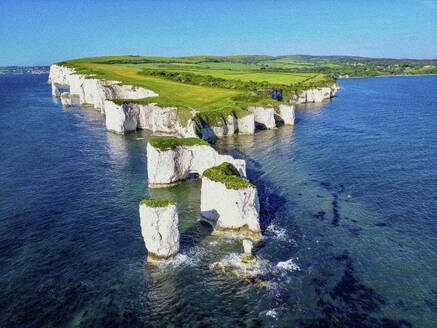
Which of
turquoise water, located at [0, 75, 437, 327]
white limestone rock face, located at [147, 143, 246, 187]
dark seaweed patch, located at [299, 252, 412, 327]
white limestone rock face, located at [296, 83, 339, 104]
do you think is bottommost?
dark seaweed patch, located at [299, 252, 412, 327]

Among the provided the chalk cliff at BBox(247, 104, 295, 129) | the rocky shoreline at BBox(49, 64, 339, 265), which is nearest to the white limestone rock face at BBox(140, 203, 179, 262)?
the rocky shoreline at BBox(49, 64, 339, 265)

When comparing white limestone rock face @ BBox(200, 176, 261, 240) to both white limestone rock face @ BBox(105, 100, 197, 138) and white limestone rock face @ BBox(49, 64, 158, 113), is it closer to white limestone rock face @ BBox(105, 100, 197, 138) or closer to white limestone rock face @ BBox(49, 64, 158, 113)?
white limestone rock face @ BBox(105, 100, 197, 138)

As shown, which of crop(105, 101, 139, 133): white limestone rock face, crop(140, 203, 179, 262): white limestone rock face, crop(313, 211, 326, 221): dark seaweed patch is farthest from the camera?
crop(105, 101, 139, 133): white limestone rock face

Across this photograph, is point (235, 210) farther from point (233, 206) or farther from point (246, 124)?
point (246, 124)

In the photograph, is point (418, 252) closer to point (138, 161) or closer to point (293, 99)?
point (138, 161)

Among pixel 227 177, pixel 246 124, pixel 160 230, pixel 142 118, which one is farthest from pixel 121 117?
pixel 160 230
